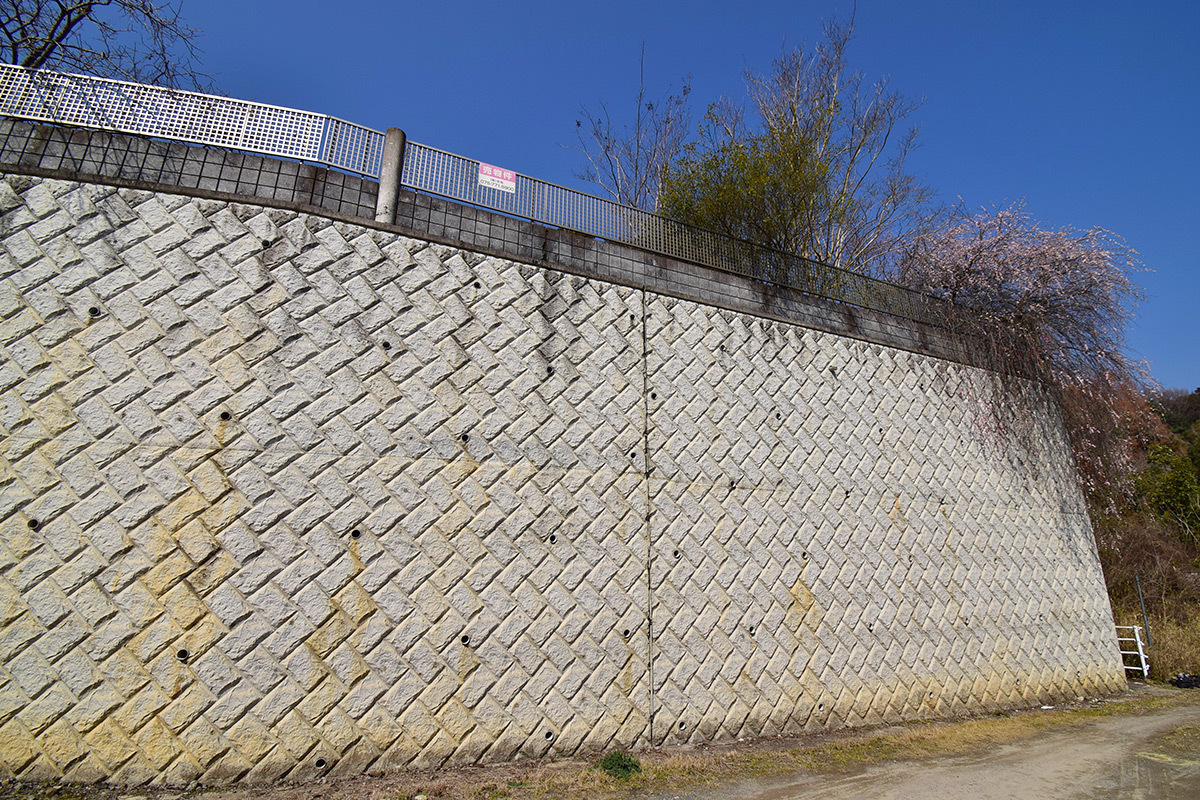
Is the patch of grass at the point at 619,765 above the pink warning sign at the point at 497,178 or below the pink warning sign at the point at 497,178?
below

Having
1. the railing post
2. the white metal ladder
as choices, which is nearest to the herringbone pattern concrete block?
the railing post

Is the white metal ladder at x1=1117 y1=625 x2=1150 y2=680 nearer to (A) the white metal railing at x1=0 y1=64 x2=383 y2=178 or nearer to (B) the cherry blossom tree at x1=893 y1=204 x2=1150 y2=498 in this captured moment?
(B) the cherry blossom tree at x1=893 y1=204 x2=1150 y2=498

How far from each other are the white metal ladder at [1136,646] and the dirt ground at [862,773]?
2.28m

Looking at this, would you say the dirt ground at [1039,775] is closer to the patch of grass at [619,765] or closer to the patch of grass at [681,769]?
the patch of grass at [681,769]

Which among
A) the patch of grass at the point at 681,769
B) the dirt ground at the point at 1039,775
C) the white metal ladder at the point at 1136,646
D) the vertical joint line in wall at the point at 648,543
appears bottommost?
the dirt ground at the point at 1039,775

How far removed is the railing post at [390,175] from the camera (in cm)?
437

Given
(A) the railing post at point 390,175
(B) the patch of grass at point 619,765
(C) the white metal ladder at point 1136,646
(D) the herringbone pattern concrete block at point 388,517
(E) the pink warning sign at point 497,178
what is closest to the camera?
(D) the herringbone pattern concrete block at point 388,517

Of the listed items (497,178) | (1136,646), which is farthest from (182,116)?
(1136,646)

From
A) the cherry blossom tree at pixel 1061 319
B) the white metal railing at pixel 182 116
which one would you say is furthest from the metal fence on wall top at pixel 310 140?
the cherry blossom tree at pixel 1061 319

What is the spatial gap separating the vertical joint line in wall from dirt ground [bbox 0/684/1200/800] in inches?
12.2

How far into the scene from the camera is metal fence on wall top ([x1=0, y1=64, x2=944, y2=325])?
388 centimetres

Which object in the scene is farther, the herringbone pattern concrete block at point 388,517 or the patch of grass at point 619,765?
the patch of grass at point 619,765

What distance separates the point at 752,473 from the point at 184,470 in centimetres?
423

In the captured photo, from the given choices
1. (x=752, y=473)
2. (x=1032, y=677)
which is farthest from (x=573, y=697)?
(x=1032, y=677)
